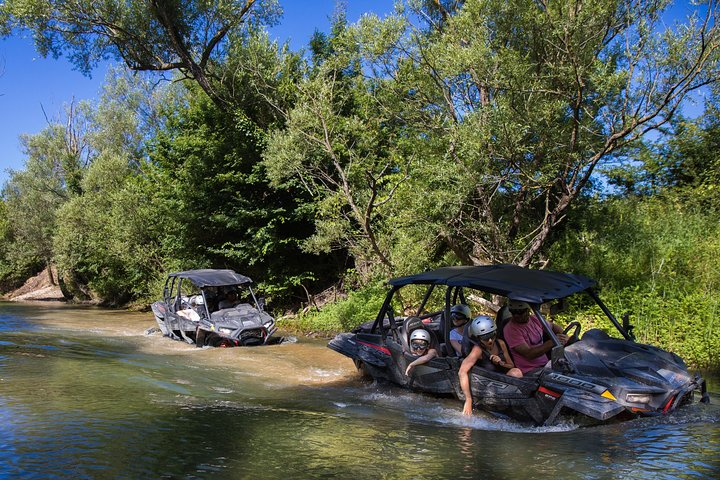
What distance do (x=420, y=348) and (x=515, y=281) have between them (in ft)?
5.82

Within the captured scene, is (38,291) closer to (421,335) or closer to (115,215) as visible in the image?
(115,215)

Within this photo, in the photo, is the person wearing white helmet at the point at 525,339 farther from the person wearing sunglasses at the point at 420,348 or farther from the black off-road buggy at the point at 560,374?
the person wearing sunglasses at the point at 420,348

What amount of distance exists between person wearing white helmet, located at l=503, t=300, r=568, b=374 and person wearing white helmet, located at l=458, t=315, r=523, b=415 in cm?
13

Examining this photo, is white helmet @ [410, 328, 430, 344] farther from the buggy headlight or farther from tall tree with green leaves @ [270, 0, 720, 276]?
tall tree with green leaves @ [270, 0, 720, 276]

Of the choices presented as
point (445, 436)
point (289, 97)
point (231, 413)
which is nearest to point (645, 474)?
point (445, 436)

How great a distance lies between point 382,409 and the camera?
786 centimetres

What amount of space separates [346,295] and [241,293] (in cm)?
468

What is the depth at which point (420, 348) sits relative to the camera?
27.0 feet

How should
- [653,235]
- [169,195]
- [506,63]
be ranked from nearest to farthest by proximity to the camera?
[506,63] < [653,235] < [169,195]

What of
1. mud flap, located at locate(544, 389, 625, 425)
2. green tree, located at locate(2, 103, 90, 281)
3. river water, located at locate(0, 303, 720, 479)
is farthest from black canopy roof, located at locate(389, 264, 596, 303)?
green tree, located at locate(2, 103, 90, 281)

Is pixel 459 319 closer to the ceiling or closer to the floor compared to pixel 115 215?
closer to the floor

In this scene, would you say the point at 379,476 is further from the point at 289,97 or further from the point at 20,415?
the point at 289,97

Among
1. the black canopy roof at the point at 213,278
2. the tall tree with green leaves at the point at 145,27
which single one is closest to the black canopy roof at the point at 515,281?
the black canopy roof at the point at 213,278

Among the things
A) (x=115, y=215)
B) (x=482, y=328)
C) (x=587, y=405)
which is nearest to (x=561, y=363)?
(x=587, y=405)
